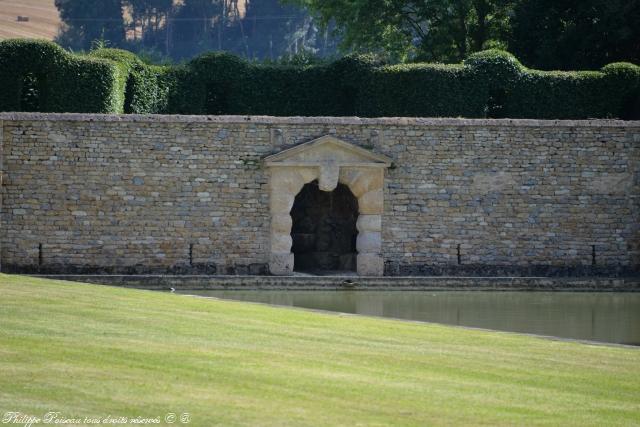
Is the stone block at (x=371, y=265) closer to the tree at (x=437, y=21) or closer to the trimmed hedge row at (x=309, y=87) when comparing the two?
the trimmed hedge row at (x=309, y=87)

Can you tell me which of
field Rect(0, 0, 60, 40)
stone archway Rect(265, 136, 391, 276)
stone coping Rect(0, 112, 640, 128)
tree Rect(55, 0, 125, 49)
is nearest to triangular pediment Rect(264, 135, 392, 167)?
stone archway Rect(265, 136, 391, 276)

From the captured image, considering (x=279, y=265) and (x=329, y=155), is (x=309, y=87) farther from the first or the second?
(x=279, y=265)

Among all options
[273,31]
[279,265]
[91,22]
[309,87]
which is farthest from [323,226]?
[273,31]

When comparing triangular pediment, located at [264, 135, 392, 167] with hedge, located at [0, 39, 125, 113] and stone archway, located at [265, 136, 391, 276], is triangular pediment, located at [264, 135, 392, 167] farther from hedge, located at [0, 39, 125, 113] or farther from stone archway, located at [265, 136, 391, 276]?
hedge, located at [0, 39, 125, 113]

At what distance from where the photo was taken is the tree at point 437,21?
3969cm

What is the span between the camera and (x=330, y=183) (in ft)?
91.2

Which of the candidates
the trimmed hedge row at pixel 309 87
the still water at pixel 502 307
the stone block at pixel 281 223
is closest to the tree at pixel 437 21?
the trimmed hedge row at pixel 309 87

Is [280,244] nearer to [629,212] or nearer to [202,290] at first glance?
[202,290]

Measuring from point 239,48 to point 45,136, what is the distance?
175 ft

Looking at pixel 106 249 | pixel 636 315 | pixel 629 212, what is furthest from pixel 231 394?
pixel 629 212

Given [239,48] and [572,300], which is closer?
[572,300]

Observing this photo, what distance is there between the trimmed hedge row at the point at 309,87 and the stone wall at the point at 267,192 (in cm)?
254

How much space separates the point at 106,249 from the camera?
27188 mm

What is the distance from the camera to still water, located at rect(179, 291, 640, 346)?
65.4ft
